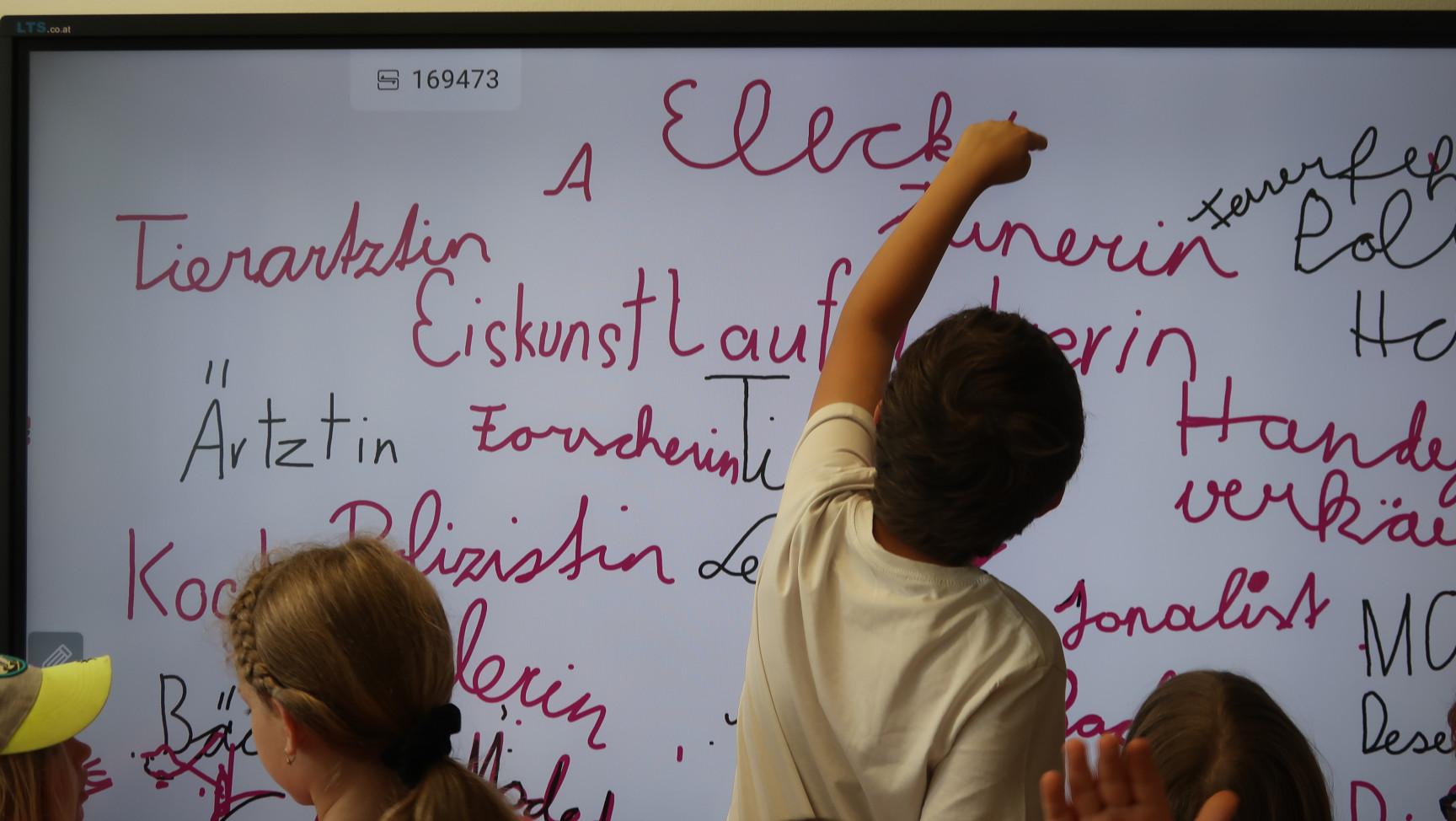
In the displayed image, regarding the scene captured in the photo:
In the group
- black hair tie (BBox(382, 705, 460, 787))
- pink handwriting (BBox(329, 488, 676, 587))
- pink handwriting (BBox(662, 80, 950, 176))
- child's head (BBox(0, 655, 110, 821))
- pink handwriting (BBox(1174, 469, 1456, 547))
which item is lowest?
child's head (BBox(0, 655, 110, 821))

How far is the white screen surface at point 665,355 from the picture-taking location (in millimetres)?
1452

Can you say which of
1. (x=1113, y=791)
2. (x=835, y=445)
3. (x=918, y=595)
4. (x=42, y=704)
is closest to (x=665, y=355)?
(x=835, y=445)

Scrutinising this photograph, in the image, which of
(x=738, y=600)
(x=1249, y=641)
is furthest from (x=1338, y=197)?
(x=738, y=600)

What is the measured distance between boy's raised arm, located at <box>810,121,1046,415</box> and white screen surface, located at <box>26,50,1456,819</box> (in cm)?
46

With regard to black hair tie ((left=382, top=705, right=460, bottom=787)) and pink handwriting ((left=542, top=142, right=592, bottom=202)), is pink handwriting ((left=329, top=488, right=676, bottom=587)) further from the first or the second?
black hair tie ((left=382, top=705, right=460, bottom=787))

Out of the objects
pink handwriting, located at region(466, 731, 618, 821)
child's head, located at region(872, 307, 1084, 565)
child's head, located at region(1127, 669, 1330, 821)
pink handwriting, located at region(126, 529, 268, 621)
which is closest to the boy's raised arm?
child's head, located at region(872, 307, 1084, 565)

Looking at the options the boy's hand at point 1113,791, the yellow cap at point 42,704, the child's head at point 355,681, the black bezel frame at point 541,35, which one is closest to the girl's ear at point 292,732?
the child's head at point 355,681

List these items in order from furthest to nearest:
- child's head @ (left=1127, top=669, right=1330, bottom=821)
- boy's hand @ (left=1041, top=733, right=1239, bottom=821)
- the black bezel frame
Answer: the black bezel frame, child's head @ (left=1127, top=669, right=1330, bottom=821), boy's hand @ (left=1041, top=733, right=1239, bottom=821)

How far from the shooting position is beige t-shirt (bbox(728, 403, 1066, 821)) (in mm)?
859

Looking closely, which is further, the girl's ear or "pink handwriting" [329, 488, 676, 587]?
"pink handwriting" [329, 488, 676, 587]

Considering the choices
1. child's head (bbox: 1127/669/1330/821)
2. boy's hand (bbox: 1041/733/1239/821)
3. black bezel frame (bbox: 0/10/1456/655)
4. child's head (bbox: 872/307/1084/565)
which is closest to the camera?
boy's hand (bbox: 1041/733/1239/821)

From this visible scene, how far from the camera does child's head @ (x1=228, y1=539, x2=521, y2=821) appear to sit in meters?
0.85

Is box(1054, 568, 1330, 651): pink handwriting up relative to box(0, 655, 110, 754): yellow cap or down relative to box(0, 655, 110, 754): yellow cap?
up

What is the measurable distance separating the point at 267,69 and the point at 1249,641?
4.88ft
